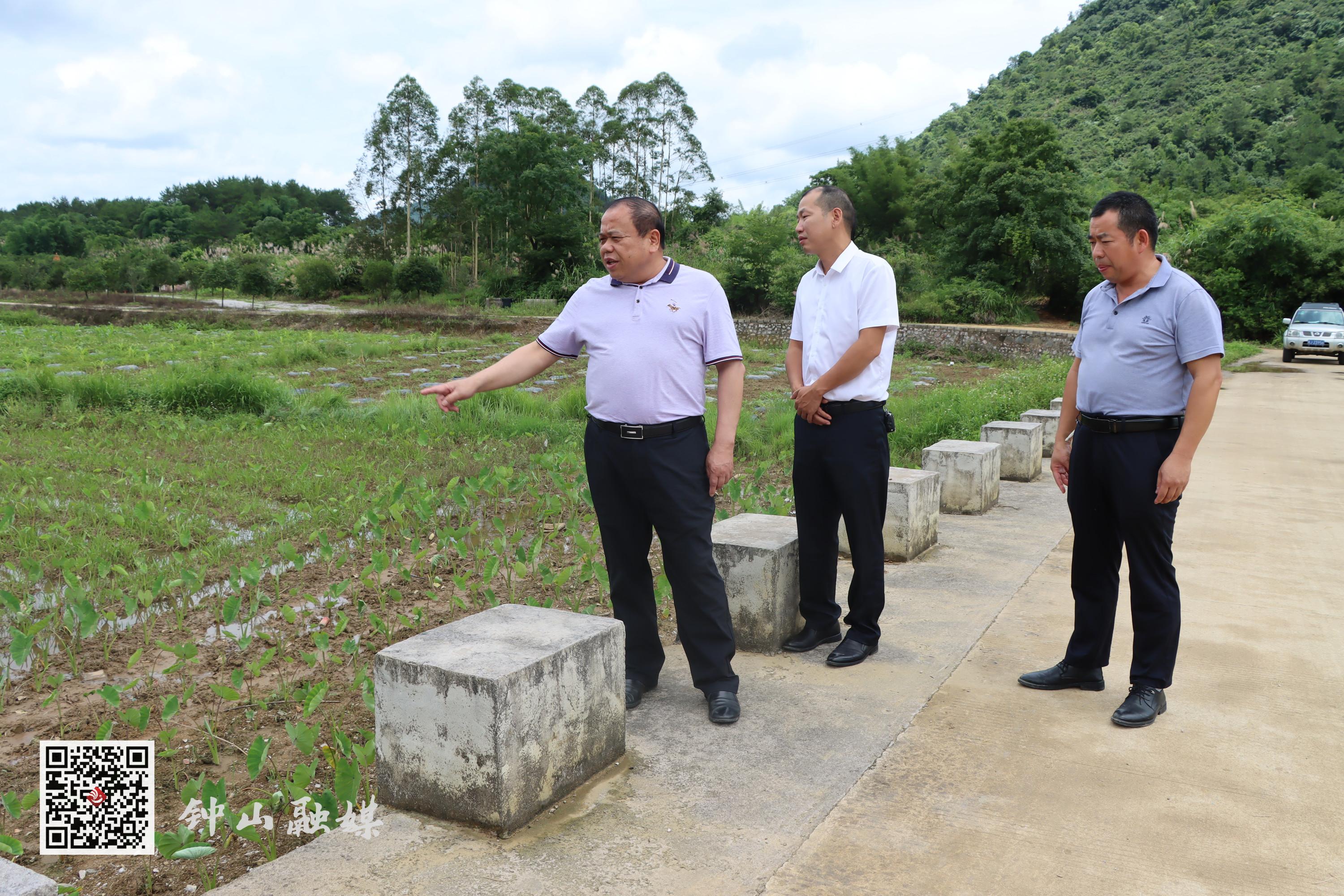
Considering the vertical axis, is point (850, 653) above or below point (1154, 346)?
below

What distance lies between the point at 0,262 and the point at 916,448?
46.4 metres

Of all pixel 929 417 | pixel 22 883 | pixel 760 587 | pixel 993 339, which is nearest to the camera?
pixel 22 883

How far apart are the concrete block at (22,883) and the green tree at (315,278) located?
126 ft

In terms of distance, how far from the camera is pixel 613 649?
2709mm

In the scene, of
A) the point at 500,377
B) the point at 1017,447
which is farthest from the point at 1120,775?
the point at 1017,447

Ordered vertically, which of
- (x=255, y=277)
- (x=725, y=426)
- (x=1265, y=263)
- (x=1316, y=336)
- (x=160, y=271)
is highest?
(x=160, y=271)

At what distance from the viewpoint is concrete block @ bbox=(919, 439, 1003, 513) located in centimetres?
607

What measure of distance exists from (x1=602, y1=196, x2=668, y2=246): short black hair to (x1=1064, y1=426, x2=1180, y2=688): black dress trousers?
5.20ft

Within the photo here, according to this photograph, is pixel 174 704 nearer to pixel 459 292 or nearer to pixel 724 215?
pixel 459 292

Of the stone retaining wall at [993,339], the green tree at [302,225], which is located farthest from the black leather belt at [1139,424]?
the green tree at [302,225]

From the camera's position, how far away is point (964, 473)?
20.0ft

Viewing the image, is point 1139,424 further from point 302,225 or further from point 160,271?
point 302,225

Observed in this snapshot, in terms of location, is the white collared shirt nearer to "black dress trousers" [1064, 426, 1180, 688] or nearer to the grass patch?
"black dress trousers" [1064, 426, 1180, 688]

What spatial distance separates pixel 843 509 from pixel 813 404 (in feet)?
1.34
